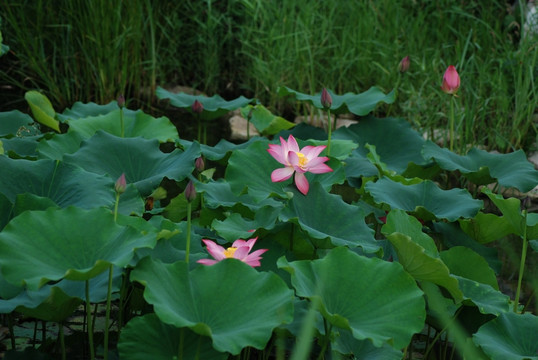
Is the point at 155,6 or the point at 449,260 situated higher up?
the point at 449,260

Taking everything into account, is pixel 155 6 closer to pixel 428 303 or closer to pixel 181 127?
pixel 181 127

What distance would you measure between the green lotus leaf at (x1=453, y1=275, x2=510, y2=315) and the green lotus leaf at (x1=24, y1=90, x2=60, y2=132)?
1.28m

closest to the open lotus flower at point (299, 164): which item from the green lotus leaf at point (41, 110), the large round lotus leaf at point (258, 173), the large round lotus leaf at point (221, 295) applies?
the large round lotus leaf at point (258, 173)

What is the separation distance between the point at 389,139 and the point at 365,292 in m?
1.08

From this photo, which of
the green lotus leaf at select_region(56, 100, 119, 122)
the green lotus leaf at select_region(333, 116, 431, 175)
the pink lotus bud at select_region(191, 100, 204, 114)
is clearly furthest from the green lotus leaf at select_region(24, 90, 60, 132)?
the green lotus leaf at select_region(333, 116, 431, 175)

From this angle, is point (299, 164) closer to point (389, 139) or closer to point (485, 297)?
point (485, 297)

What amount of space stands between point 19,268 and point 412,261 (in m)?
0.69

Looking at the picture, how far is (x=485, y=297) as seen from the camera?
1433 millimetres

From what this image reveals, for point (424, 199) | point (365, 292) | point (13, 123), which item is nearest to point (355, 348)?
point (365, 292)

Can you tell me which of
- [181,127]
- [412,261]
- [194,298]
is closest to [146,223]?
[194,298]

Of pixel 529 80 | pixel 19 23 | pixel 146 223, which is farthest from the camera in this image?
pixel 19 23

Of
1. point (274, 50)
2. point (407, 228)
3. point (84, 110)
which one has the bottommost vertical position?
point (274, 50)

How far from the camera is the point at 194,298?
1.10m

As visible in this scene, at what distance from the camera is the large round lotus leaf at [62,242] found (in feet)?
3.56
